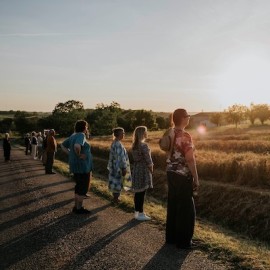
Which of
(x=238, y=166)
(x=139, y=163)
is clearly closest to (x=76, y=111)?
(x=238, y=166)

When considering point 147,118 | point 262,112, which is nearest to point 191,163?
point 147,118

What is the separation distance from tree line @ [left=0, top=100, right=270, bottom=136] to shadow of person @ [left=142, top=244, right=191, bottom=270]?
8707cm

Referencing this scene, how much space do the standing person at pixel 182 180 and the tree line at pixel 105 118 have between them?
86.8 m

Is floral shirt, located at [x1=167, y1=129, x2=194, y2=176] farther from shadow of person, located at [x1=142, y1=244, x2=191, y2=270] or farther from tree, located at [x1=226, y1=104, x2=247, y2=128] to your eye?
tree, located at [x1=226, y1=104, x2=247, y2=128]

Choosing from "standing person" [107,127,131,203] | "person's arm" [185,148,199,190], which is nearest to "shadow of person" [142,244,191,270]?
"person's arm" [185,148,199,190]

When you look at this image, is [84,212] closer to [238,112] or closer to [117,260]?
[117,260]

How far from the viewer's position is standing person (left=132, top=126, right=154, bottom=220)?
1010cm

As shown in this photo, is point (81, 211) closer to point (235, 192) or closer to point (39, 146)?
point (235, 192)

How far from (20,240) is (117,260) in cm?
236

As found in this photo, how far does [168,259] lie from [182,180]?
1472 millimetres

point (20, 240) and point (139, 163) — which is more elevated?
point (139, 163)

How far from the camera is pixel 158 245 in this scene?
771 centimetres

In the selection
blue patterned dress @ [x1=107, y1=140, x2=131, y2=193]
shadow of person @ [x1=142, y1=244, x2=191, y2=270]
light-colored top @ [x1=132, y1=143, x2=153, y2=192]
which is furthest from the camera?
blue patterned dress @ [x1=107, y1=140, x2=131, y2=193]

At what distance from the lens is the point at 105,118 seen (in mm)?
95562
